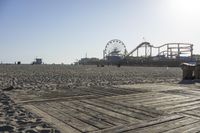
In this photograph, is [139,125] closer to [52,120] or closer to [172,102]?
[52,120]

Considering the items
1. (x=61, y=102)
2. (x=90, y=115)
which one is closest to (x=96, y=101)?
(x=61, y=102)

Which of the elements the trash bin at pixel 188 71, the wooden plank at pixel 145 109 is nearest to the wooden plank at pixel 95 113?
the wooden plank at pixel 145 109

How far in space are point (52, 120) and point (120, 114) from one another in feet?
4.33

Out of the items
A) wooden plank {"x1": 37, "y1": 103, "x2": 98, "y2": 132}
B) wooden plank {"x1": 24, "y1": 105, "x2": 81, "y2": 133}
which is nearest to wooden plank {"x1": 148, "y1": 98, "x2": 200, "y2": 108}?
wooden plank {"x1": 37, "y1": 103, "x2": 98, "y2": 132}

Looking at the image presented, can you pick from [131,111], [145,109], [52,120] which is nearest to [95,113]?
[131,111]

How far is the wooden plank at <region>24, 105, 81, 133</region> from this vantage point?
430 centimetres

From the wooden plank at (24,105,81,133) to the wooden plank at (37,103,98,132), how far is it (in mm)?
92

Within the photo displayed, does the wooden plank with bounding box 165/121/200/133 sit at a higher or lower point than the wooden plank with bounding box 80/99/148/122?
lower

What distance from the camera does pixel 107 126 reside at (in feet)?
14.9

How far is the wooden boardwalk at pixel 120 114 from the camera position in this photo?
4430 mm

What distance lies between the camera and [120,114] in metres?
5.41

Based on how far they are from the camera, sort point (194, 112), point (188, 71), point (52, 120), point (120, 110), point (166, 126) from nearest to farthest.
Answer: point (166, 126)
point (52, 120)
point (194, 112)
point (120, 110)
point (188, 71)

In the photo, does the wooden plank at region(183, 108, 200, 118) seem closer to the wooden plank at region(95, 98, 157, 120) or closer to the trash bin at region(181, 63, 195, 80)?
the wooden plank at region(95, 98, 157, 120)

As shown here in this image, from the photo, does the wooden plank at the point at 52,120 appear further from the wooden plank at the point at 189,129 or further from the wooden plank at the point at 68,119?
the wooden plank at the point at 189,129
